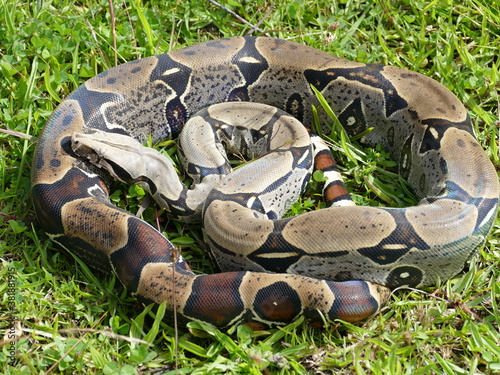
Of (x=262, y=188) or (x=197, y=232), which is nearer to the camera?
(x=262, y=188)

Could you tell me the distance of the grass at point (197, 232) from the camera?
4.40 meters

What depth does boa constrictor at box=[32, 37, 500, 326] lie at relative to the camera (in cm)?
452

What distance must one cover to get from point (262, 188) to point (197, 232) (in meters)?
0.80

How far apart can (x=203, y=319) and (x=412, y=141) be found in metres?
2.87

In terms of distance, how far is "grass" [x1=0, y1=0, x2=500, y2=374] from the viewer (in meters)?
4.40

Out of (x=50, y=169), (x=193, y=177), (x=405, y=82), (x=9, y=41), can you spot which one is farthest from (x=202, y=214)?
(x=9, y=41)

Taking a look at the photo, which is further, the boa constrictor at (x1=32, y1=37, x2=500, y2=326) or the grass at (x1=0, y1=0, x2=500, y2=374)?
the boa constrictor at (x1=32, y1=37, x2=500, y2=326)

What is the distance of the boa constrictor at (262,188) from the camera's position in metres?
4.52

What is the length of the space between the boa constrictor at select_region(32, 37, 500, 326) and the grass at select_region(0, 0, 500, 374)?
228 millimetres

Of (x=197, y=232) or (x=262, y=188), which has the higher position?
(x=262, y=188)

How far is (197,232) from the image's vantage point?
552 centimetres

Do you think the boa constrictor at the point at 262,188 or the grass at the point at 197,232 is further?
the boa constrictor at the point at 262,188

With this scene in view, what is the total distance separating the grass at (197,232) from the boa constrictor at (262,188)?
228 mm

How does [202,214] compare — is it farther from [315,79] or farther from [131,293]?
[315,79]
